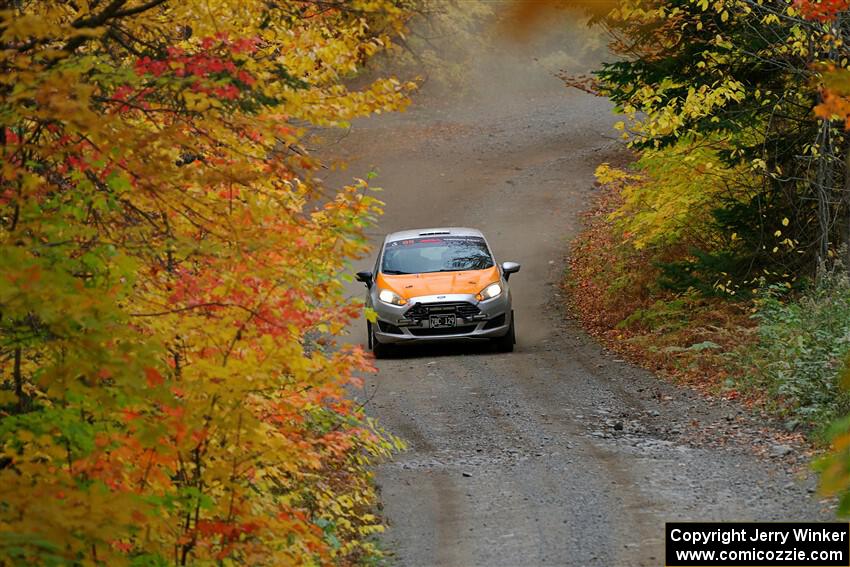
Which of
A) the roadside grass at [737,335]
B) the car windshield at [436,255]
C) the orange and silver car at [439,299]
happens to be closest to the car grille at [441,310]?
the orange and silver car at [439,299]

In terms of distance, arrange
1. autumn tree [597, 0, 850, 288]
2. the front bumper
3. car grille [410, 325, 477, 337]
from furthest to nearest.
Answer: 1. car grille [410, 325, 477, 337]
2. the front bumper
3. autumn tree [597, 0, 850, 288]

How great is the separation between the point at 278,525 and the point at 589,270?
1810 centimetres

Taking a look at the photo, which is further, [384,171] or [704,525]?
[384,171]

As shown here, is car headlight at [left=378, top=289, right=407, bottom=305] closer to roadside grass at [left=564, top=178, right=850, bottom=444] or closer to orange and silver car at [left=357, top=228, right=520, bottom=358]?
orange and silver car at [left=357, top=228, right=520, bottom=358]

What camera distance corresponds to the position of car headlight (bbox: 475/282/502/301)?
16.0m

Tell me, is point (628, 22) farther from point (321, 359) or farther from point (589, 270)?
point (321, 359)

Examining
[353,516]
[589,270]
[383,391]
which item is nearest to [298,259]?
[353,516]

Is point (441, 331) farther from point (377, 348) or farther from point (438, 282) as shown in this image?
point (377, 348)

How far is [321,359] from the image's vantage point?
735cm

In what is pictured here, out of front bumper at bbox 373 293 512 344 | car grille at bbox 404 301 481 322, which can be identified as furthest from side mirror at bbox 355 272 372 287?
car grille at bbox 404 301 481 322

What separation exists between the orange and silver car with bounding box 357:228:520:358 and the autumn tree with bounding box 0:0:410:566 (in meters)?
7.77

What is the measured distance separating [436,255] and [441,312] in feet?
5.08

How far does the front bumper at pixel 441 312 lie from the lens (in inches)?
625

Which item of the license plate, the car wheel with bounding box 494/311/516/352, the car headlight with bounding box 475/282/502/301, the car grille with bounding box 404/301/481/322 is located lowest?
the car wheel with bounding box 494/311/516/352
